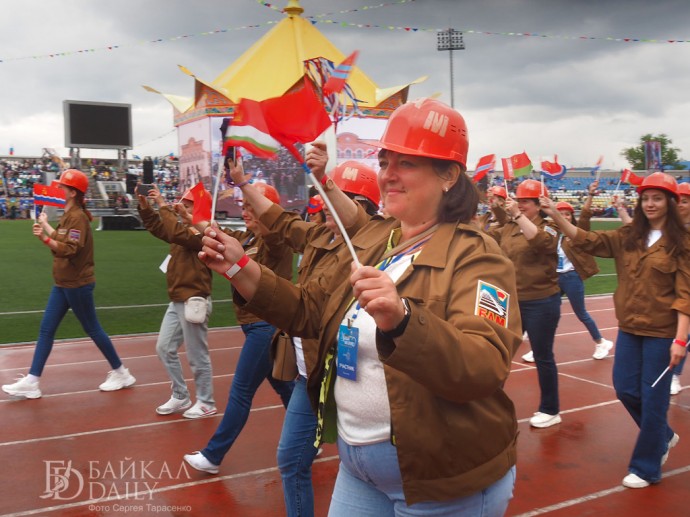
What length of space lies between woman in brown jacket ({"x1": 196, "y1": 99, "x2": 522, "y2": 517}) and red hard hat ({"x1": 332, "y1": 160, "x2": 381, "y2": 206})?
1.77 m

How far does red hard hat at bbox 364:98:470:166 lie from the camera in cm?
206

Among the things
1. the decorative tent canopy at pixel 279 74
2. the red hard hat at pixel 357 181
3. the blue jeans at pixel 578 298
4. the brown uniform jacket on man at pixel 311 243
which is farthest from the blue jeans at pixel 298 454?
the decorative tent canopy at pixel 279 74

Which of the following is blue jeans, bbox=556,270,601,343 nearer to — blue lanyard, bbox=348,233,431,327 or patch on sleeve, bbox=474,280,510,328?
blue lanyard, bbox=348,233,431,327

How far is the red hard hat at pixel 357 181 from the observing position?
417 cm

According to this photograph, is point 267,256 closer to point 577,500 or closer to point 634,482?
point 577,500

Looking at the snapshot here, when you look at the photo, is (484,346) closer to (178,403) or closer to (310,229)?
(310,229)

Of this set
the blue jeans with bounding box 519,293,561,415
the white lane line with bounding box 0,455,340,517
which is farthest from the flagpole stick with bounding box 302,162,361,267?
the blue jeans with bounding box 519,293,561,415

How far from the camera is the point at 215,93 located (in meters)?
36.7

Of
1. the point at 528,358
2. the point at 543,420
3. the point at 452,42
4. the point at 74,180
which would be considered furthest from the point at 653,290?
the point at 452,42

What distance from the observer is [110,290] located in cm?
1454

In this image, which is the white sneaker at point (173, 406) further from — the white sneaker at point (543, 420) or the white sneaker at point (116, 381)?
the white sneaker at point (543, 420)

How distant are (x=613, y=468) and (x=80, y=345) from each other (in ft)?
23.9

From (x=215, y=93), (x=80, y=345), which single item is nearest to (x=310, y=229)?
(x=80, y=345)

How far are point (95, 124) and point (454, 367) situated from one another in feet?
144
